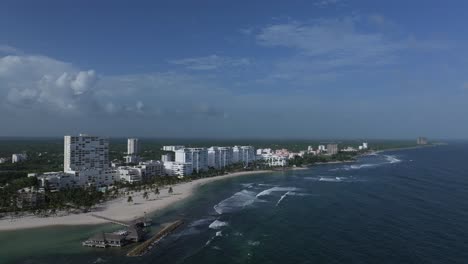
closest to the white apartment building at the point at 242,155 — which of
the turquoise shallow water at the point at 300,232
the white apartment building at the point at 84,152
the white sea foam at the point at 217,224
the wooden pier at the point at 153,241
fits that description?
the white apartment building at the point at 84,152

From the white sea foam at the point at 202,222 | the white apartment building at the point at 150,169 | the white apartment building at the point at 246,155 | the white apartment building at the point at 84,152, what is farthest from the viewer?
the white apartment building at the point at 246,155

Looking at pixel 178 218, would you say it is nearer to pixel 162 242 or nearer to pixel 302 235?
pixel 162 242

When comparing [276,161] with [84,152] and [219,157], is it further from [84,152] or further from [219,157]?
[84,152]

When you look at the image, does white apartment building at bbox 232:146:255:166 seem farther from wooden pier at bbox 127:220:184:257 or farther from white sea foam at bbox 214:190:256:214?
wooden pier at bbox 127:220:184:257

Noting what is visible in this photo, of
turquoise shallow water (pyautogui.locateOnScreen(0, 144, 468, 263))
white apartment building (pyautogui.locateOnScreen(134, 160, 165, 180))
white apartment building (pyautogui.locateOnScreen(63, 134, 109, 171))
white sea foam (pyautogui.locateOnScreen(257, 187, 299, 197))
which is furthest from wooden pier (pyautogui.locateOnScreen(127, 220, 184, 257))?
white apartment building (pyautogui.locateOnScreen(63, 134, 109, 171))

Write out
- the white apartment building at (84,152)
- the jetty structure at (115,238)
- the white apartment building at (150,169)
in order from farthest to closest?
1. the white apartment building at (150,169)
2. the white apartment building at (84,152)
3. the jetty structure at (115,238)

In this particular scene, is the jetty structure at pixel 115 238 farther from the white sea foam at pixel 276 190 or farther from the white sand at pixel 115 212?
the white sea foam at pixel 276 190

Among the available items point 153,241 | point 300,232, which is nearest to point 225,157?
point 300,232
